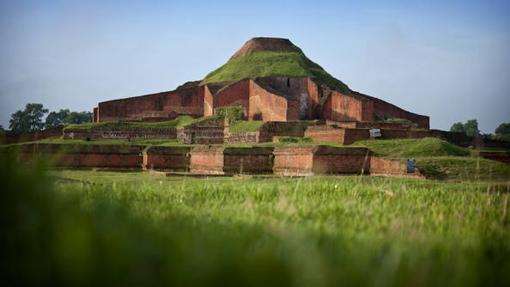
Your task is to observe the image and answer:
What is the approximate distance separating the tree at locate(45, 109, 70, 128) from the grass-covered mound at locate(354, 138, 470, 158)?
51395 mm

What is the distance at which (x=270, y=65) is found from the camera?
30.8m

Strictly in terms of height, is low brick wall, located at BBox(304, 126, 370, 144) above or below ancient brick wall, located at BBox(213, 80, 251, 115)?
below

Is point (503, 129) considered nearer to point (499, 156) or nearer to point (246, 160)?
point (499, 156)

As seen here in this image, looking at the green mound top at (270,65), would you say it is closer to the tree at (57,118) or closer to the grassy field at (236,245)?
the grassy field at (236,245)

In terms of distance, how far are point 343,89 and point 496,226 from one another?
2523 centimetres

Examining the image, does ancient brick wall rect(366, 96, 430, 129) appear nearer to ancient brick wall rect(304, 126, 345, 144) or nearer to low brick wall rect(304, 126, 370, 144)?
ancient brick wall rect(304, 126, 345, 144)

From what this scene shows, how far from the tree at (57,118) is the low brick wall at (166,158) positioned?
156 feet

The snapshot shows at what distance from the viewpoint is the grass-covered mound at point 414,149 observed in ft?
49.8

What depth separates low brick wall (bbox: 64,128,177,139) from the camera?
23172mm

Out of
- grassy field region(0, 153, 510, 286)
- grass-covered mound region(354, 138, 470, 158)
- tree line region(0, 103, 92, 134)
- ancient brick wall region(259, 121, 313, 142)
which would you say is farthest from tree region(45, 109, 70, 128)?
grassy field region(0, 153, 510, 286)

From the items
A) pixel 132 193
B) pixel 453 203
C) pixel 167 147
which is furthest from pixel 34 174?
pixel 167 147

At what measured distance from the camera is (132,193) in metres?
6.21

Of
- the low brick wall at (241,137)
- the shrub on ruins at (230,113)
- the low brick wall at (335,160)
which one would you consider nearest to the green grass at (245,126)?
the low brick wall at (241,137)

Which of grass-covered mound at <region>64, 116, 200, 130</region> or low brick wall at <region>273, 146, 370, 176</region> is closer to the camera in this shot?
low brick wall at <region>273, 146, 370, 176</region>
